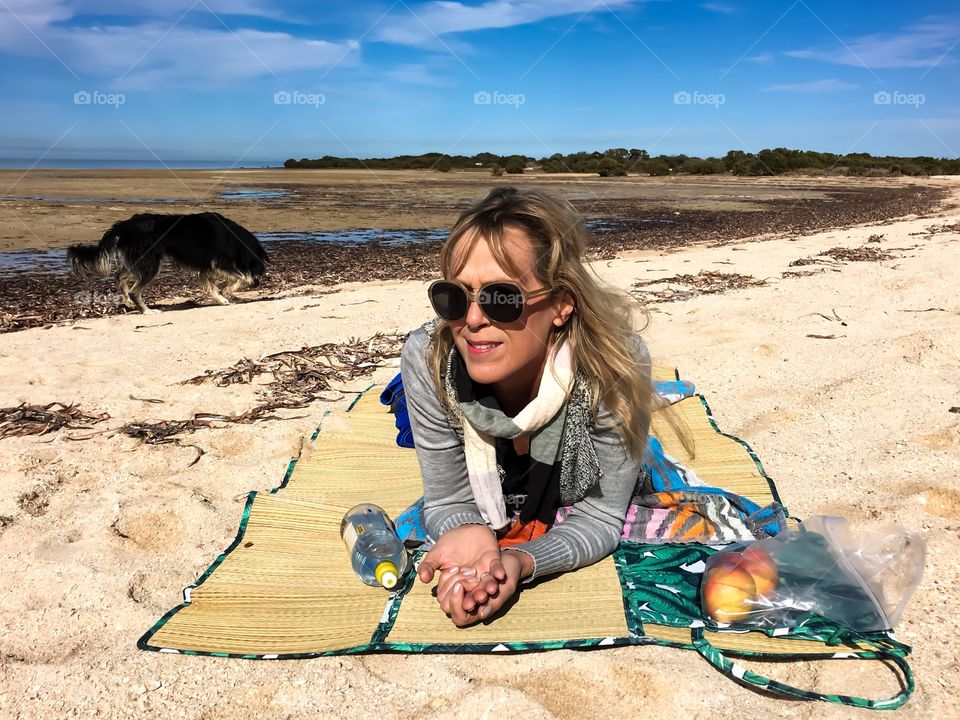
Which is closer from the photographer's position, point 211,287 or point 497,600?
point 497,600

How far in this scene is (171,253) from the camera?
332 inches

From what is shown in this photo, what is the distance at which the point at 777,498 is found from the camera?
119 inches

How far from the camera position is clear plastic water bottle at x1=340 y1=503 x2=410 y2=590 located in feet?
8.00

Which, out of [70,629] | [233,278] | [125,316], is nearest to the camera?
[70,629]

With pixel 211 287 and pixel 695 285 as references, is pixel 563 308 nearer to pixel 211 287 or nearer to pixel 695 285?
pixel 695 285

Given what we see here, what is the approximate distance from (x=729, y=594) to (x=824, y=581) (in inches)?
12.3

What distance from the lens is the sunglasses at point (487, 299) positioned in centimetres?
208

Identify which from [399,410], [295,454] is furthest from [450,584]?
[295,454]

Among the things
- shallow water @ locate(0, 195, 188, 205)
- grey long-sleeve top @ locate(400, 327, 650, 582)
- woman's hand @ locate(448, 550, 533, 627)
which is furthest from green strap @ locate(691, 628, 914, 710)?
shallow water @ locate(0, 195, 188, 205)

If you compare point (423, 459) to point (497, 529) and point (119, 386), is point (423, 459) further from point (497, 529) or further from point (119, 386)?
point (119, 386)

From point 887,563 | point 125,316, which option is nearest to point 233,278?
point 125,316

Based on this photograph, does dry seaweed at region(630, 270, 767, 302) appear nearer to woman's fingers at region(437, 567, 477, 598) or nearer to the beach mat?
the beach mat

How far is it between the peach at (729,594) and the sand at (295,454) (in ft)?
0.55

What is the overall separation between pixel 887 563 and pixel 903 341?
357 centimetres
